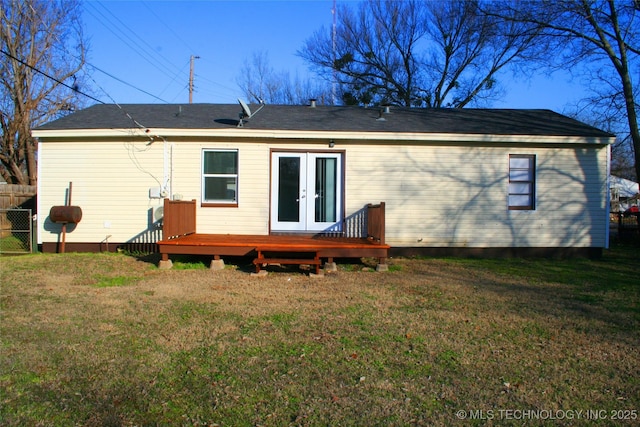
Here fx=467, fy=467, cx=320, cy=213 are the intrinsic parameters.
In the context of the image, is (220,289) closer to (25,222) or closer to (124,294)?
(124,294)

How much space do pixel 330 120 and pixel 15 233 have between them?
8.53 metres

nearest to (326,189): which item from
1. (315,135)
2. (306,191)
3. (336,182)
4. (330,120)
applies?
(336,182)

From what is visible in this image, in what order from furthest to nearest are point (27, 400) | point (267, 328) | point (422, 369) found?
point (267, 328) → point (422, 369) → point (27, 400)

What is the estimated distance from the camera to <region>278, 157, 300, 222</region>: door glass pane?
10.2 meters

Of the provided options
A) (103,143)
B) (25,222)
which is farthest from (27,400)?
(25,222)

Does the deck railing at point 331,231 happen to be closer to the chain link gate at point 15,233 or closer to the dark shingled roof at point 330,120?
the dark shingled roof at point 330,120

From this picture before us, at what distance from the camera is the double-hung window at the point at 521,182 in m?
10.4

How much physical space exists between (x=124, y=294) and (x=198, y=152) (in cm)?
437

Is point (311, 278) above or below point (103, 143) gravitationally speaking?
below

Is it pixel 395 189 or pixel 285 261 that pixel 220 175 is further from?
pixel 395 189

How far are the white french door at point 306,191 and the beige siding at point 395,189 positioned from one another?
0.21 metres

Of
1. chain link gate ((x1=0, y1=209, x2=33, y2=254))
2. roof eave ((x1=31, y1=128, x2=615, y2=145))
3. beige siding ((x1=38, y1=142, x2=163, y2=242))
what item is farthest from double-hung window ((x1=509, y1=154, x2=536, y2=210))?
chain link gate ((x1=0, y1=209, x2=33, y2=254))

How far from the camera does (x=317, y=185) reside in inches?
402

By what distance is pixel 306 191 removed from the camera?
10.2 meters
